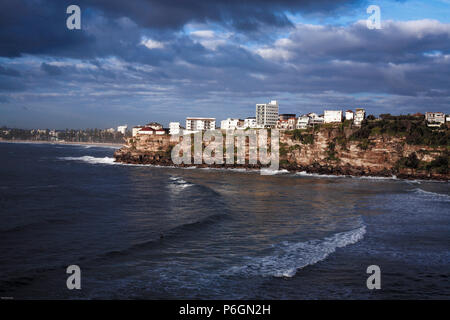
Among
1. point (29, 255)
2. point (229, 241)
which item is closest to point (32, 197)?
point (29, 255)

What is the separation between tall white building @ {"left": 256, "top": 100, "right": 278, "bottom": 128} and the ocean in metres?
98.9

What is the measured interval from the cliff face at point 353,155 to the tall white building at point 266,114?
42.8 m

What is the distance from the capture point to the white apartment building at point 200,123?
147 metres

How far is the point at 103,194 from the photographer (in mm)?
44312

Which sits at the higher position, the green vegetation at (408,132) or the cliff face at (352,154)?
the green vegetation at (408,132)

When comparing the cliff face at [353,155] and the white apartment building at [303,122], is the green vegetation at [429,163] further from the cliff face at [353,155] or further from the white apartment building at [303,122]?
the white apartment building at [303,122]

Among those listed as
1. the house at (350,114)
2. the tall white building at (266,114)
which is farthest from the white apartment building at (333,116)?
the tall white building at (266,114)

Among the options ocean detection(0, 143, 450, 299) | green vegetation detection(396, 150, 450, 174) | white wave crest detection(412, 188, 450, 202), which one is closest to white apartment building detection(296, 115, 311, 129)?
green vegetation detection(396, 150, 450, 174)

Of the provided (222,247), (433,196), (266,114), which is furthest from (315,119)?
(222,247)

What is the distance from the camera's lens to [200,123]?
146m

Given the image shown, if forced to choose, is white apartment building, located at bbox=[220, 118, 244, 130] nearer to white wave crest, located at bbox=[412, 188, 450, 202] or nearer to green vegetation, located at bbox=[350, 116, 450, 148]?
green vegetation, located at bbox=[350, 116, 450, 148]

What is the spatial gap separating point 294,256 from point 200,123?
129m
